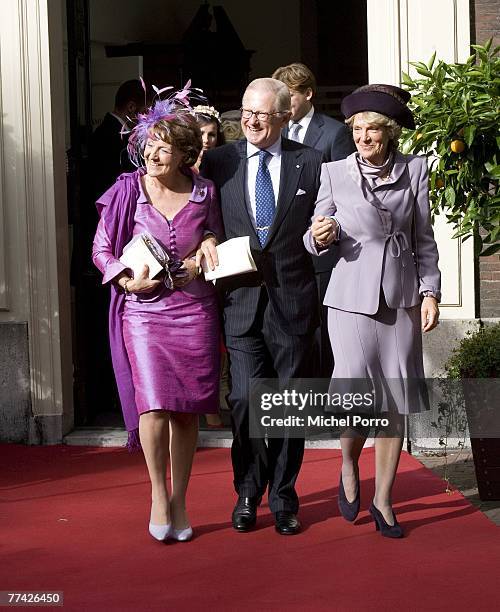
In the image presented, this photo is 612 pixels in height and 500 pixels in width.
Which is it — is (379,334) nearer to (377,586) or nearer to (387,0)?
(377,586)

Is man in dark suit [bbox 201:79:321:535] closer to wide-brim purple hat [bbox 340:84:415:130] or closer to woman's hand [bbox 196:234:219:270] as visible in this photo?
woman's hand [bbox 196:234:219:270]

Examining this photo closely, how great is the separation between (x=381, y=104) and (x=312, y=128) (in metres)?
1.83

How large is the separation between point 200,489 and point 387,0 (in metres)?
3.28

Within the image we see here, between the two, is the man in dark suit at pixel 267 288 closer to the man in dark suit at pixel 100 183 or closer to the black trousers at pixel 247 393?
the black trousers at pixel 247 393

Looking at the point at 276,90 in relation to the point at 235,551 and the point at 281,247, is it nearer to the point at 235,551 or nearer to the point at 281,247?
the point at 281,247

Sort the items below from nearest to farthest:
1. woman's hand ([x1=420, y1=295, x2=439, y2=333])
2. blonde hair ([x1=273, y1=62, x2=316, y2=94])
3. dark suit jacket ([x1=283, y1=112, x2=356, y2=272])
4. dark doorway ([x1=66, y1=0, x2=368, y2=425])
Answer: woman's hand ([x1=420, y1=295, x2=439, y2=333]) → dark suit jacket ([x1=283, y1=112, x2=356, y2=272]) → blonde hair ([x1=273, y1=62, x2=316, y2=94]) → dark doorway ([x1=66, y1=0, x2=368, y2=425])

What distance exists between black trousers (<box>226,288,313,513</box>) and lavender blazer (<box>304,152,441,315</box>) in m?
0.31

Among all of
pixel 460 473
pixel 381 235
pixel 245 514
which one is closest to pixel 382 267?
pixel 381 235

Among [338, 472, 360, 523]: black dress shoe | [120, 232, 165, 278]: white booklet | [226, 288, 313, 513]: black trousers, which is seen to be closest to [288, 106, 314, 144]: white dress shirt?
[226, 288, 313, 513]: black trousers

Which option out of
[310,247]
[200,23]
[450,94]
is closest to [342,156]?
[450,94]

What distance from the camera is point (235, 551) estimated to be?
5648 millimetres

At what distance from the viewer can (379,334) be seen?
19.3 feet

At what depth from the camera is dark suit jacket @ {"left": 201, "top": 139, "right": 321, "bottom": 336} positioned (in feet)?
19.5

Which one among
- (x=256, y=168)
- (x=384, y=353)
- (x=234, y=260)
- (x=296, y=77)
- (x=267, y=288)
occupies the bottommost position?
(x=384, y=353)
